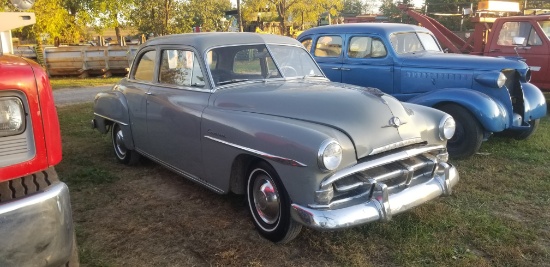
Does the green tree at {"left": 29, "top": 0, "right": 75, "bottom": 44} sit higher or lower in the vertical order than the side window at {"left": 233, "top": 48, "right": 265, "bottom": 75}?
higher

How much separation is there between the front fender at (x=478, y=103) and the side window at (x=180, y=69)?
3.10 metres

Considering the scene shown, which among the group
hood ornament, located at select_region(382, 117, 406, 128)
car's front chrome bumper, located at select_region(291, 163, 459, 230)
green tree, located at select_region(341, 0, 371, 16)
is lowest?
car's front chrome bumper, located at select_region(291, 163, 459, 230)

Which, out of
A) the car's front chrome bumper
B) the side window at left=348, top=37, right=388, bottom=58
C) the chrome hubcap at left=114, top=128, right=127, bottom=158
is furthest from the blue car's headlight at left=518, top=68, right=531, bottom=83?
the chrome hubcap at left=114, top=128, right=127, bottom=158

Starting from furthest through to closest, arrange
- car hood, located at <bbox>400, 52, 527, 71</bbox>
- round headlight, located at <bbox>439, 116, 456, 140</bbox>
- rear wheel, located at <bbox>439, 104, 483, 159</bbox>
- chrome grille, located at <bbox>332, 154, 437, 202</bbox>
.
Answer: car hood, located at <bbox>400, 52, 527, 71</bbox>, rear wheel, located at <bbox>439, 104, 483, 159</bbox>, round headlight, located at <bbox>439, 116, 456, 140</bbox>, chrome grille, located at <bbox>332, 154, 437, 202</bbox>

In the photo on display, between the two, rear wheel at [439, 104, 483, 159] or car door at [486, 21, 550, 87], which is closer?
rear wheel at [439, 104, 483, 159]

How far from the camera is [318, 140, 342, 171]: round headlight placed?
2912 millimetres

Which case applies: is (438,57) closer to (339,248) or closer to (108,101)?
(339,248)

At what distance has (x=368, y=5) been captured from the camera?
51.8 meters

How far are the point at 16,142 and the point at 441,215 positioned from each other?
3.25 metres

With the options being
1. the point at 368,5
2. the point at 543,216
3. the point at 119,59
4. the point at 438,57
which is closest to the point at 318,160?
the point at 543,216

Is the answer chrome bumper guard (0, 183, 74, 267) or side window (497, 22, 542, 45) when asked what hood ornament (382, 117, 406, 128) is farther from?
side window (497, 22, 542, 45)

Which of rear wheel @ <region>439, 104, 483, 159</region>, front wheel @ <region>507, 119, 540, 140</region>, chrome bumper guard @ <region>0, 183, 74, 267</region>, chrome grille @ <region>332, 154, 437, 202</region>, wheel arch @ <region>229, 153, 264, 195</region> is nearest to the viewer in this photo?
chrome bumper guard @ <region>0, 183, 74, 267</region>

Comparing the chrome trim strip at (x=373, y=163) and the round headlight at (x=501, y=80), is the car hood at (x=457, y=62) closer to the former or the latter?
the round headlight at (x=501, y=80)

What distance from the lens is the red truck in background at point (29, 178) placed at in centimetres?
182
